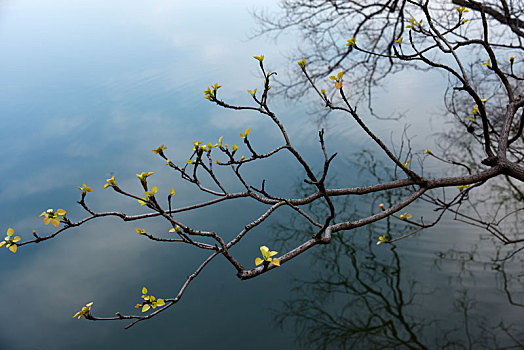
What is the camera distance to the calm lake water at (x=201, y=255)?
3.45m

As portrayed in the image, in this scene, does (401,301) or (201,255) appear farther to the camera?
(201,255)

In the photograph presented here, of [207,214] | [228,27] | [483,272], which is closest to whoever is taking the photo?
[483,272]

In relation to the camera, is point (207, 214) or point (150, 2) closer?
point (207, 214)

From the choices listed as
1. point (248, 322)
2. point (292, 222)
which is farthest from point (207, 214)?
point (248, 322)

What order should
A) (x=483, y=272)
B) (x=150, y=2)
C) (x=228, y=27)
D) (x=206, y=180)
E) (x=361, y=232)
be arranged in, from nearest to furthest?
(x=483, y=272), (x=361, y=232), (x=206, y=180), (x=228, y=27), (x=150, y=2)

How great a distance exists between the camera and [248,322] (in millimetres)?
3549

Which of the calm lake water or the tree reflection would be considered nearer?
the tree reflection

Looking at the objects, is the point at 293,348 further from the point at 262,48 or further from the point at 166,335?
the point at 262,48

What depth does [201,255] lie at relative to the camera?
4.28 m

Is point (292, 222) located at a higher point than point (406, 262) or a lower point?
higher

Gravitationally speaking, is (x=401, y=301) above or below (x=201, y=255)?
below

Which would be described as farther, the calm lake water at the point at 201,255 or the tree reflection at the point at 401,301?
the calm lake water at the point at 201,255

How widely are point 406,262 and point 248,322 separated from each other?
1609mm

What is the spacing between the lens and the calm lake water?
11.3 feet
